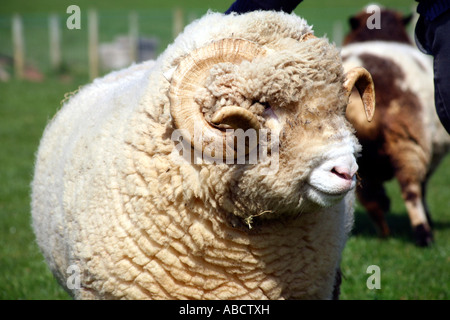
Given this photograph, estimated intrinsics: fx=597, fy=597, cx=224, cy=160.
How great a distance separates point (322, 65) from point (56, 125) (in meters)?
1.88

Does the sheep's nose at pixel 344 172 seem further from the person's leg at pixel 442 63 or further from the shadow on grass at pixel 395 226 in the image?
the shadow on grass at pixel 395 226

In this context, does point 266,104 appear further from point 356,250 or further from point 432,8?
point 356,250

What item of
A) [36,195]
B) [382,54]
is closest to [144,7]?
[382,54]

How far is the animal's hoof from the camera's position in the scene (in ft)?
18.5

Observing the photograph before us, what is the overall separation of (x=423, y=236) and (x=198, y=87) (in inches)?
155

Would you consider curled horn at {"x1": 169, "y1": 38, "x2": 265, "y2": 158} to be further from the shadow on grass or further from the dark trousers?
the shadow on grass

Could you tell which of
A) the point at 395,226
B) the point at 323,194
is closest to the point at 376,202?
the point at 395,226

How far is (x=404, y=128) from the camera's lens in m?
5.62

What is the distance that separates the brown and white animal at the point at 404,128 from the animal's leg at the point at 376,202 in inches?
9.6

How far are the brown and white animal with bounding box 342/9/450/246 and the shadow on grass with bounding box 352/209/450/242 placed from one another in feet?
1.06

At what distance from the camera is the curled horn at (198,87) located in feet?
7.82

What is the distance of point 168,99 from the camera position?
258 centimetres

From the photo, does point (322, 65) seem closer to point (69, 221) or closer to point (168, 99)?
point (168, 99)

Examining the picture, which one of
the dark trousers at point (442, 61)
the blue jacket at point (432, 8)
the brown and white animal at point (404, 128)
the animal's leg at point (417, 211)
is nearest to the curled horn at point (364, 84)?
the dark trousers at point (442, 61)
